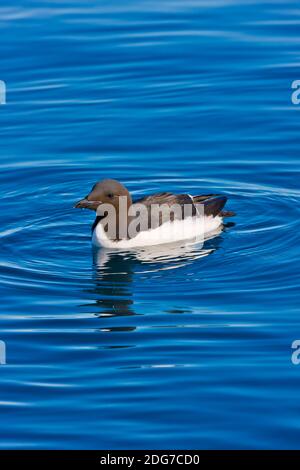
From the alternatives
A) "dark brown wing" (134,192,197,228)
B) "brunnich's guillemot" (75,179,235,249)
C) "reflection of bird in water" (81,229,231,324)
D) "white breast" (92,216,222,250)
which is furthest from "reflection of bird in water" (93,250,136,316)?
"dark brown wing" (134,192,197,228)

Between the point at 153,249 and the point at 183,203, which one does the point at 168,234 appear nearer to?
the point at 153,249

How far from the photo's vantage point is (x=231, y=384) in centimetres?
1192

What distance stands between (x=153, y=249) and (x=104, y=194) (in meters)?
1.00

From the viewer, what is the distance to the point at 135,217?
52.2 ft

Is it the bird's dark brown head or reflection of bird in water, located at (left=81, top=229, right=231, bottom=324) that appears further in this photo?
the bird's dark brown head

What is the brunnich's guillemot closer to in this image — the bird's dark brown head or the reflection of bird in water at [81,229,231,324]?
the bird's dark brown head

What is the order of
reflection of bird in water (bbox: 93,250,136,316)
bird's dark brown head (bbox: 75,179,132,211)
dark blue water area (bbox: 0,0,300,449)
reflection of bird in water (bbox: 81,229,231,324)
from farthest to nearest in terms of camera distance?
bird's dark brown head (bbox: 75,179,132,211), reflection of bird in water (bbox: 81,229,231,324), reflection of bird in water (bbox: 93,250,136,316), dark blue water area (bbox: 0,0,300,449)

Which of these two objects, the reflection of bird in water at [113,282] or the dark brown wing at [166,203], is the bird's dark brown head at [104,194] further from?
the reflection of bird in water at [113,282]

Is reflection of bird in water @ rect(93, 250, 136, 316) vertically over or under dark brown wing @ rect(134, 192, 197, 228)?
under

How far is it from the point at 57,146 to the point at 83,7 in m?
6.97

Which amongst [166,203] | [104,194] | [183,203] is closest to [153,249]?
[166,203]

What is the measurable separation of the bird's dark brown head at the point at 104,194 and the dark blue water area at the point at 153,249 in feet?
2.10

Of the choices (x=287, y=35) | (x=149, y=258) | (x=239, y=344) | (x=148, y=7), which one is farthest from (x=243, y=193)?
(x=148, y=7)

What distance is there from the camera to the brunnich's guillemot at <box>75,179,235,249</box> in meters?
15.8
